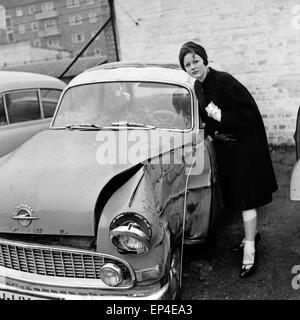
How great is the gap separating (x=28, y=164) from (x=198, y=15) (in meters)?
4.88

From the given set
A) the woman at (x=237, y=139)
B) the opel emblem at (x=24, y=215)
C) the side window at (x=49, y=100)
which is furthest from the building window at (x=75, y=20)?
the opel emblem at (x=24, y=215)

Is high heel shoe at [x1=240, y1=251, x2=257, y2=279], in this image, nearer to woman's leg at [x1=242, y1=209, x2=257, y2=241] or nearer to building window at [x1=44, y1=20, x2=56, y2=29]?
woman's leg at [x1=242, y1=209, x2=257, y2=241]

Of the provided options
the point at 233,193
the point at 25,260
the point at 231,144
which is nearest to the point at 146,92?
the point at 231,144

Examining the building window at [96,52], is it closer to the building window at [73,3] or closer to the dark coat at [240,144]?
the building window at [73,3]

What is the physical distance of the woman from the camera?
3.32 m

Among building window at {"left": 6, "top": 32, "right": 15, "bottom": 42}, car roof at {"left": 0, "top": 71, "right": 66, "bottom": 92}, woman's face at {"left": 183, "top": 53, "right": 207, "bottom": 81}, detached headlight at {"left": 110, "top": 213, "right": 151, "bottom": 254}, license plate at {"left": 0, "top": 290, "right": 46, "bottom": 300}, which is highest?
building window at {"left": 6, "top": 32, "right": 15, "bottom": 42}

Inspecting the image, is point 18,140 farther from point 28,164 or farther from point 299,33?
point 299,33

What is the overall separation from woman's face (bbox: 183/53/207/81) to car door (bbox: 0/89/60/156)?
8.69 ft

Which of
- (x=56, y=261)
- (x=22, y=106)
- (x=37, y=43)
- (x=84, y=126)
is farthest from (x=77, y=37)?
(x=56, y=261)

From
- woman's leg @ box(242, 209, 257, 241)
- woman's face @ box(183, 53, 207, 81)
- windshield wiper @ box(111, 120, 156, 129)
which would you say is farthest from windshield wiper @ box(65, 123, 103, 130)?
woman's leg @ box(242, 209, 257, 241)

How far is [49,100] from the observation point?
599 centimetres

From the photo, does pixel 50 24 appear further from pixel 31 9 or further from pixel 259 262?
pixel 259 262

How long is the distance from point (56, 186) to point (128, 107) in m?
1.40

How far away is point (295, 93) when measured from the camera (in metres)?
6.57
